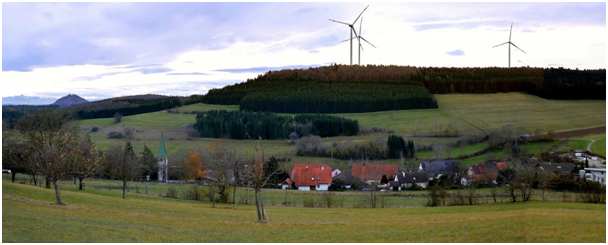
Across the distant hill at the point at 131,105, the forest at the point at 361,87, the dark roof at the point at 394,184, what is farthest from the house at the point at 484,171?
the distant hill at the point at 131,105

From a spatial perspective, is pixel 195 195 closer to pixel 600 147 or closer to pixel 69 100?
pixel 600 147

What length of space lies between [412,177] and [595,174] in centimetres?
2201

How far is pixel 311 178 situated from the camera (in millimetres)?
62906

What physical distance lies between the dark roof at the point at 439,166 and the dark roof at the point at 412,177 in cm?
127

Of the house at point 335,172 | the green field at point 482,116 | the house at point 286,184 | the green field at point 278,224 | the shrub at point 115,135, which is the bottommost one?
the house at point 286,184

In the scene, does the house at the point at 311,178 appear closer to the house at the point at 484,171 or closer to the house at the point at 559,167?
the house at the point at 484,171

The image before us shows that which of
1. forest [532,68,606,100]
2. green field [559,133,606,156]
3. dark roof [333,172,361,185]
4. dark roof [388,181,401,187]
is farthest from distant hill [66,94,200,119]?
green field [559,133,606,156]

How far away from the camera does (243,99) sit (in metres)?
94.1

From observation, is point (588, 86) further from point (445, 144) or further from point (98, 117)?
point (98, 117)

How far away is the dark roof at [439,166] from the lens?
58.9 meters

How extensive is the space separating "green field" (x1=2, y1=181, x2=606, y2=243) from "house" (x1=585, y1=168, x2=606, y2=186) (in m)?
6.86

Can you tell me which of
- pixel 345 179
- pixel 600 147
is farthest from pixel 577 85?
pixel 345 179

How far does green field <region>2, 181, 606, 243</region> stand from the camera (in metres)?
22.5

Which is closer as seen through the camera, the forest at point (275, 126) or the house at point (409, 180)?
the house at point (409, 180)
